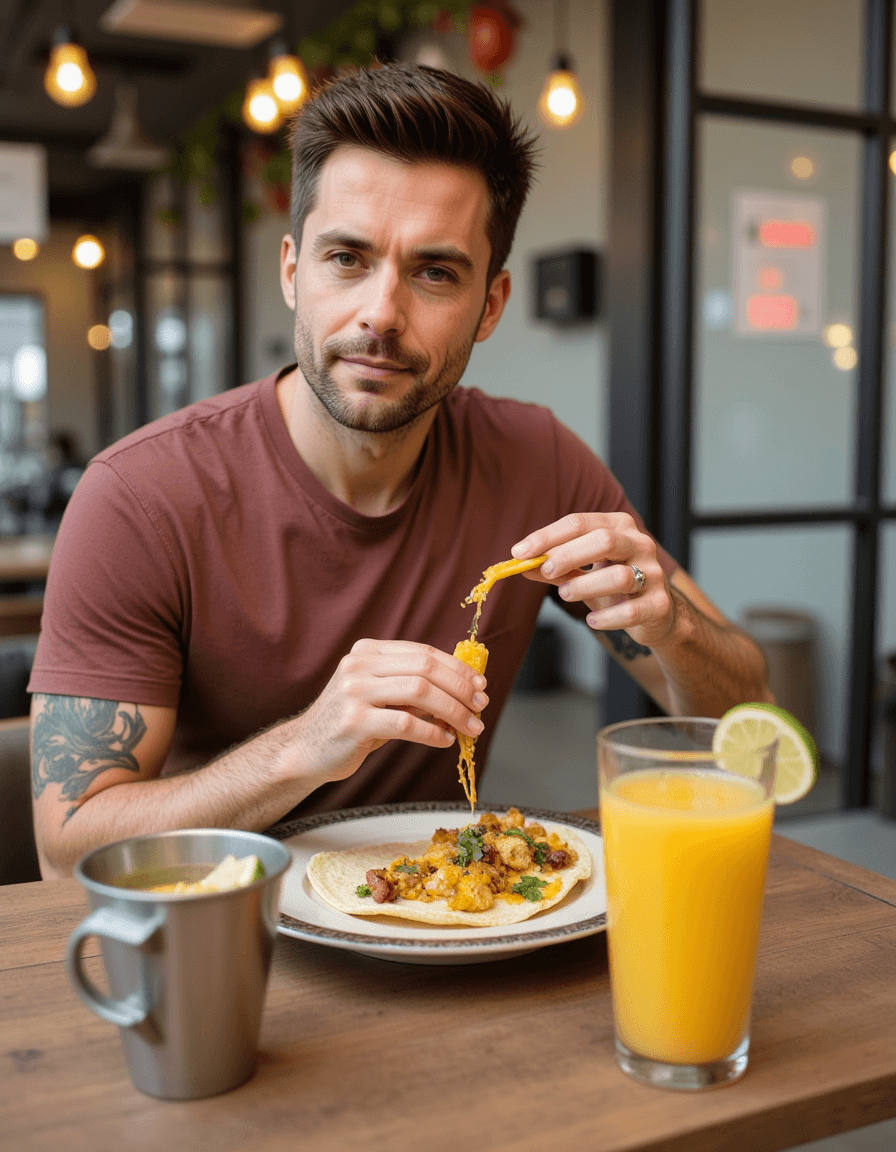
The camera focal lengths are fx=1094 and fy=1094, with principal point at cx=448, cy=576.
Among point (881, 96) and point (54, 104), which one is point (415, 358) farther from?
point (54, 104)

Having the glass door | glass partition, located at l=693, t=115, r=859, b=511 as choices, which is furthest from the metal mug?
glass partition, located at l=693, t=115, r=859, b=511

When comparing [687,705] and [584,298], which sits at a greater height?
[584,298]

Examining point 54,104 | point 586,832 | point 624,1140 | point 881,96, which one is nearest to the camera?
point 624,1140

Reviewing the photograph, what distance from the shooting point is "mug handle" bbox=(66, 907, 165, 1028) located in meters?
0.70

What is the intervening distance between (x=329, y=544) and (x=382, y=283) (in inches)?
14.2

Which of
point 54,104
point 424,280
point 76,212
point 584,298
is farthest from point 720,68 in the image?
point 76,212

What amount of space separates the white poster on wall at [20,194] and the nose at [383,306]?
496 cm

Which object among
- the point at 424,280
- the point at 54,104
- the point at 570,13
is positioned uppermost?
the point at 54,104

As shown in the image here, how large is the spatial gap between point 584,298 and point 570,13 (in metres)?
1.47

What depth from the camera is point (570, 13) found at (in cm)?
561

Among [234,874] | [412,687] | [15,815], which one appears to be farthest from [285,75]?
[234,874]

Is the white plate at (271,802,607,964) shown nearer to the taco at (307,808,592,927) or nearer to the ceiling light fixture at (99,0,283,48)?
the taco at (307,808,592,927)

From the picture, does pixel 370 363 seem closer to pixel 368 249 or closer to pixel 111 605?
pixel 368 249

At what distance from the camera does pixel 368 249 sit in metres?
1.39
